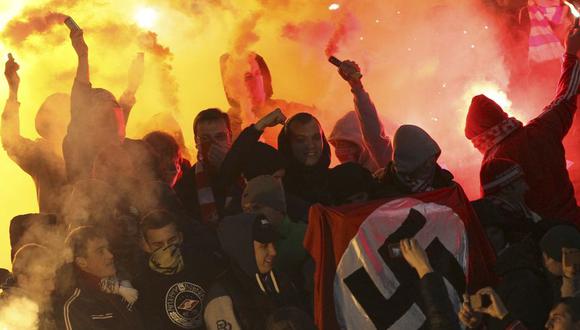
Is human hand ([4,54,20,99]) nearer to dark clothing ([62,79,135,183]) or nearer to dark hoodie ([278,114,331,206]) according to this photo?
dark clothing ([62,79,135,183])

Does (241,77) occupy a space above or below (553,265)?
above

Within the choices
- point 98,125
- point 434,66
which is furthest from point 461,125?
point 98,125

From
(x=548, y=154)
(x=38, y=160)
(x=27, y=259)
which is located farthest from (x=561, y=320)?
(x=38, y=160)

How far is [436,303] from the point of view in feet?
24.1

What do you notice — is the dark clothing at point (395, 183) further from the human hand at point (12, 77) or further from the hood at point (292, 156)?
the human hand at point (12, 77)

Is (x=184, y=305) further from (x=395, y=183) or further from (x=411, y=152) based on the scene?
(x=411, y=152)

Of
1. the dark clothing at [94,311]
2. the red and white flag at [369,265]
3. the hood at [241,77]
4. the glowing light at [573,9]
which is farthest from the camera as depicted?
the hood at [241,77]

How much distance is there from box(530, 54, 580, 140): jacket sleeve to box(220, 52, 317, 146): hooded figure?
2.23 metres

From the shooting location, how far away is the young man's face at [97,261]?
731 cm

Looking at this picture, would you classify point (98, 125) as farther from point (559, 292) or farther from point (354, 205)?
point (559, 292)

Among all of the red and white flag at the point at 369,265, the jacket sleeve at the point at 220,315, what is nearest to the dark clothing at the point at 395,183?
the red and white flag at the point at 369,265

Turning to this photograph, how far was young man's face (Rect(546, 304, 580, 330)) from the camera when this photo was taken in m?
7.46

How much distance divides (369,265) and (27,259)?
198 centimetres

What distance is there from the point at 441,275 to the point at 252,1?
3.98 meters
